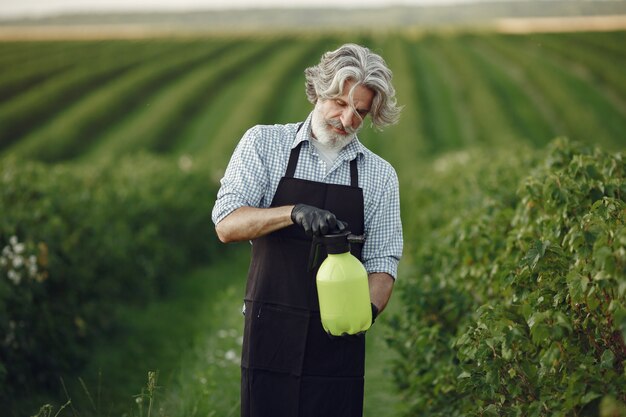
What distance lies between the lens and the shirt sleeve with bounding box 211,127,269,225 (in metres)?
2.66

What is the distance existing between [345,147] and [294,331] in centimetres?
72

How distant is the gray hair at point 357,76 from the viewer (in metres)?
2.64

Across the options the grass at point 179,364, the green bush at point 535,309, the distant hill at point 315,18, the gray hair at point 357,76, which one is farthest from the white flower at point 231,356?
the distant hill at point 315,18

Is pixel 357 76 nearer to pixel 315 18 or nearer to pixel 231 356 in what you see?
pixel 231 356

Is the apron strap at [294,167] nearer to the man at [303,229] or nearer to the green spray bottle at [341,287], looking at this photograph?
the man at [303,229]

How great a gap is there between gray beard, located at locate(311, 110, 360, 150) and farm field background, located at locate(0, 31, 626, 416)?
1298mm

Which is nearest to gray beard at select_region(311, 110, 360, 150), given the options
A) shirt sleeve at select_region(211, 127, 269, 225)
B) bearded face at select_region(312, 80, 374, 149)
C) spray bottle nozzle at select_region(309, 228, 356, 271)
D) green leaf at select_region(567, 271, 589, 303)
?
bearded face at select_region(312, 80, 374, 149)

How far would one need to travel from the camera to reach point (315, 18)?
43.3m

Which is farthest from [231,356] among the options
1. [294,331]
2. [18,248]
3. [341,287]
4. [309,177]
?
[341,287]

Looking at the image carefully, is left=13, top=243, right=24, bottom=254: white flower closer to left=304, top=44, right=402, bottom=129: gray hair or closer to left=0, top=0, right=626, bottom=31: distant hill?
left=304, top=44, right=402, bottom=129: gray hair

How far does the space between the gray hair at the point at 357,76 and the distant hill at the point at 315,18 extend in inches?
1381

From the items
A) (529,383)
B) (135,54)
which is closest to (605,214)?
(529,383)

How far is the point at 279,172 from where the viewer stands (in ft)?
9.12

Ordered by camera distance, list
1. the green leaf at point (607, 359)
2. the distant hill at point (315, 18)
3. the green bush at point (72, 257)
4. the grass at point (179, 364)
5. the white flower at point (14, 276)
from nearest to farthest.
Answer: the green leaf at point (607, 359)
the grass at point (179, 364)
the white flower at point (14, 276)
the green bush at point (72, 257)
the distant hill at point (315, 18)
